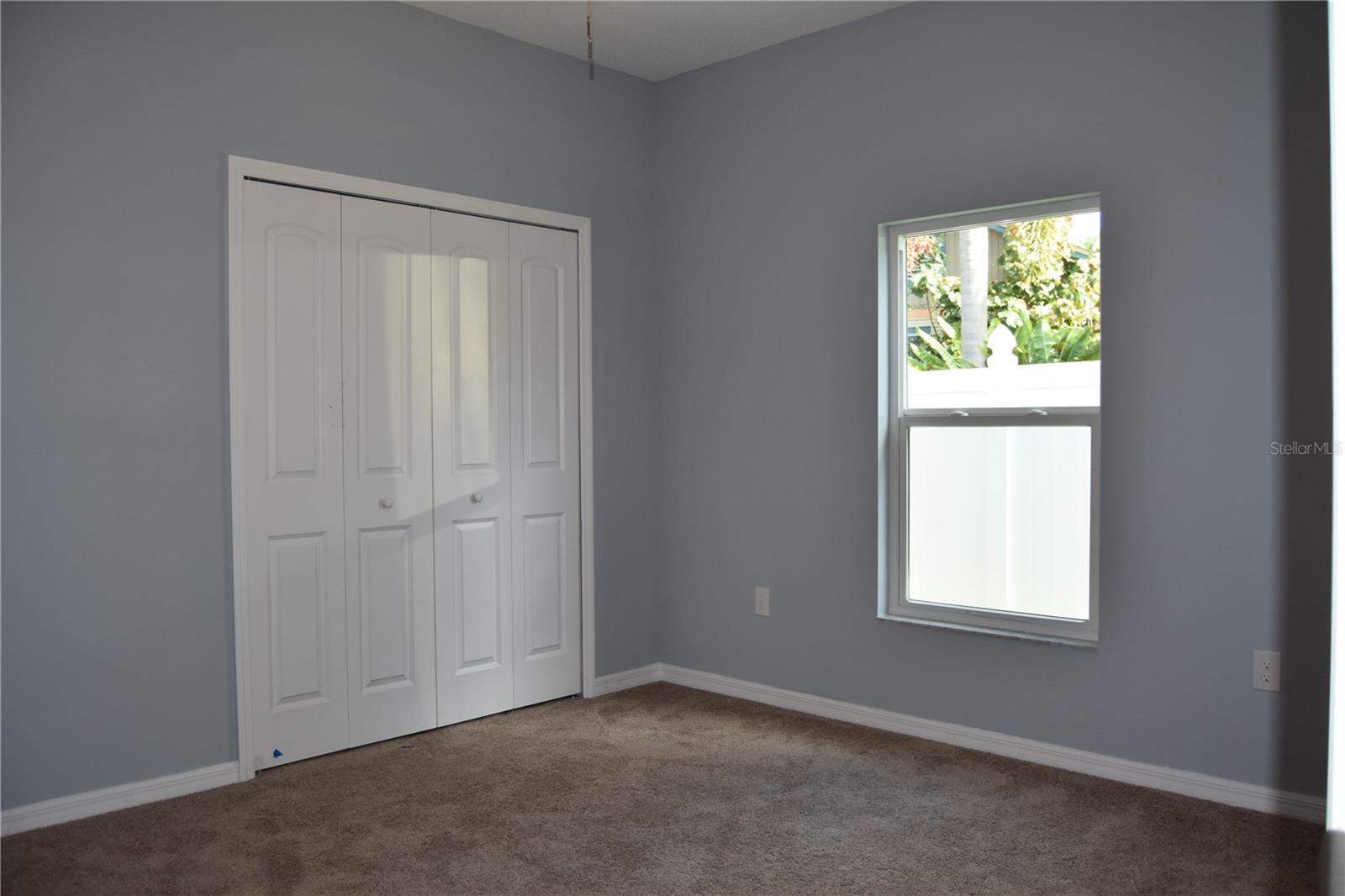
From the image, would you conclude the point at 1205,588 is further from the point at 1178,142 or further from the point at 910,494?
the point at 1178,142

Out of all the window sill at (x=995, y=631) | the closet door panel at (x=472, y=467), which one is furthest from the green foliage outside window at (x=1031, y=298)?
the closet door panel at (x=472, y=467)

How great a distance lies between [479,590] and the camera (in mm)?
3975

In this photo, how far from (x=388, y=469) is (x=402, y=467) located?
6 centimetres

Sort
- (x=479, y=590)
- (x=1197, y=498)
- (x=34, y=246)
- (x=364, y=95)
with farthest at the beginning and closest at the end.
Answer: (x=479, y=590), (x=364, y=95), (x=1197, y=498), (x=34, y=246)

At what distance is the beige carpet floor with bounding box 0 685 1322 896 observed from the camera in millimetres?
2580

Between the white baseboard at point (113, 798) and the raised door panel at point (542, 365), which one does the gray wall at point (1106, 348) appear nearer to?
the raised door panel at point (542, 365)

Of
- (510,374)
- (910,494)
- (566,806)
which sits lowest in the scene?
(566,806)

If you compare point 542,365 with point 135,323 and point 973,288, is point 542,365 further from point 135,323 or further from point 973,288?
point 973,288

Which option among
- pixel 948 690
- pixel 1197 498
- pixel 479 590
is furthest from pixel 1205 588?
pixel 479 590

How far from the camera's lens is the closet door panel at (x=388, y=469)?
3.59 metres

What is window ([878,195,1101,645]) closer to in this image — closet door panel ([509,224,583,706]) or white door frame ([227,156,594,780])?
closet door panel ([509,224,583,706])

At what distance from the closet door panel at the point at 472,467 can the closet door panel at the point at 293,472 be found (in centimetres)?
41

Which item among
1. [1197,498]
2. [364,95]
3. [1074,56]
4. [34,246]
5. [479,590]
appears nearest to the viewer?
[34,246]

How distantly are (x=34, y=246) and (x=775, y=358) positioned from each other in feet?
8.53
